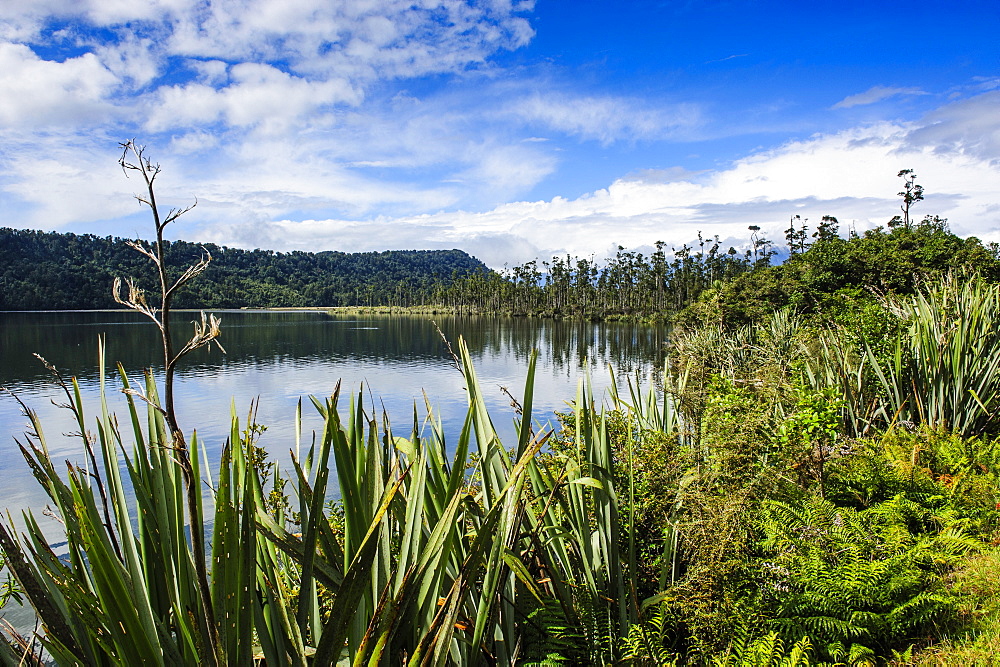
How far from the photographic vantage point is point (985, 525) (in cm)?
404

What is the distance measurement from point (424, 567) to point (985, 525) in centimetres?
440

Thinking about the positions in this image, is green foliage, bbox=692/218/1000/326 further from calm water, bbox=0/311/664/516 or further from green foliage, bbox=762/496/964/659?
green foliage, bbox=762/496/964/659

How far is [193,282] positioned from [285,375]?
86.4 feet

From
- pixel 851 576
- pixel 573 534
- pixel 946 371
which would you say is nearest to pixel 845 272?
pixel 946 371

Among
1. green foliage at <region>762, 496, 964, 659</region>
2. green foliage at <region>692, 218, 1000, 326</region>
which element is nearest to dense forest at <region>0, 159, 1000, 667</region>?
green foliage at <region>762, 496, 964, 659</region>

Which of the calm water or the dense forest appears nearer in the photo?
the dense forest

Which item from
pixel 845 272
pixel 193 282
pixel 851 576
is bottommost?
pixel 851 576

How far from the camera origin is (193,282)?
304 centimetres

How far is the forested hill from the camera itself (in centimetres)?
2241

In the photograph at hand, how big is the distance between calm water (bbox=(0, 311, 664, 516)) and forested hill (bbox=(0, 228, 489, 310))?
3.76 meters

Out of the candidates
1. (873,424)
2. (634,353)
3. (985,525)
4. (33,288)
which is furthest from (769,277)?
(33,288)

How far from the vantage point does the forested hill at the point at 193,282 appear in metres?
22.4

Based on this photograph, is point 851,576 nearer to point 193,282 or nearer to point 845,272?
point 193,282

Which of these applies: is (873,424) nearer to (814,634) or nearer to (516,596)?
(814,634)
